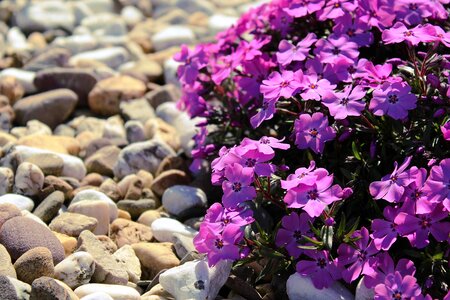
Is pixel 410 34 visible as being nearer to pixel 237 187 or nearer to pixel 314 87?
pixel 314 87

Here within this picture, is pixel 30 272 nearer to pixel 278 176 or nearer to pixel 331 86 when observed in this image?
pixel 278 176

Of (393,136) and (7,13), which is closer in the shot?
(393,136)

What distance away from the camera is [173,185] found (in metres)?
4.22

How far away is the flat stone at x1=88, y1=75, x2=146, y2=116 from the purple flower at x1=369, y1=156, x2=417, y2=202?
253cm

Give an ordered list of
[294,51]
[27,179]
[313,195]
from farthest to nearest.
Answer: [27,179], [294,51], [313,195]

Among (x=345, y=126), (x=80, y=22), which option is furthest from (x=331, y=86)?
(x=80, y=22)

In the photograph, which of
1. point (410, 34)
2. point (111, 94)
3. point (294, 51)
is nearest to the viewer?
point (410, 34)

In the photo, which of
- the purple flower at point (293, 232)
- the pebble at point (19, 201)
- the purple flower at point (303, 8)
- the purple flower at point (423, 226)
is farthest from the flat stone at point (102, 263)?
the purple flower at point (303, 8)

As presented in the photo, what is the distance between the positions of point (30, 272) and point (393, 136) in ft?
5.05

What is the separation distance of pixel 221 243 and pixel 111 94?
2.29 meters

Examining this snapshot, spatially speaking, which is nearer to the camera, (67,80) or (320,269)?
(320,269)

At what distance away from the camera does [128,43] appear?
6129 millimetres

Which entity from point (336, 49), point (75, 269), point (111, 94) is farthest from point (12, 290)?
point (111, 94)

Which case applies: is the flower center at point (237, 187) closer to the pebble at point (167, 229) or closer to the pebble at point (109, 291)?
the pebble at point (109, 291)
